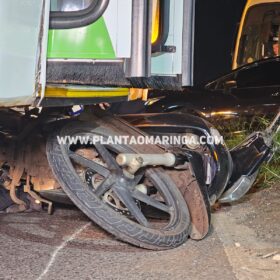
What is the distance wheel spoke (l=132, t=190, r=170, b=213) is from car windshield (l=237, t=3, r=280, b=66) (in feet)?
16.9

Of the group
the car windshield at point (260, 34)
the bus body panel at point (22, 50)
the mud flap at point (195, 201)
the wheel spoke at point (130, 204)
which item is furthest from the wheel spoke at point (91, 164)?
the car windshield at point (260, 34)

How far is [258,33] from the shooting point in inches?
321

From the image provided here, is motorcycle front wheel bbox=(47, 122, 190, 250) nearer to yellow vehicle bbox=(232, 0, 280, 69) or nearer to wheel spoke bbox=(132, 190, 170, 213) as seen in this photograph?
wheel spoke bbox=(132, 190, 170, 213)

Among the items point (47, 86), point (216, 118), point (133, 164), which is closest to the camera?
point (47, 86)

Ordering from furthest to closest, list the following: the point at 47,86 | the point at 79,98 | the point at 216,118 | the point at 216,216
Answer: the point at 216,118 → the point at 216,216 → the point at 79,98 → the point at 47,86

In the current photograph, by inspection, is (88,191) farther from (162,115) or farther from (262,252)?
(262,252)

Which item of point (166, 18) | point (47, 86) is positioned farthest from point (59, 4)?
point (166, 18)

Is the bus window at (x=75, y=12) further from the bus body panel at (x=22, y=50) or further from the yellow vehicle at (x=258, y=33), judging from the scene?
the yellow vehicle at (x=258, y=33)

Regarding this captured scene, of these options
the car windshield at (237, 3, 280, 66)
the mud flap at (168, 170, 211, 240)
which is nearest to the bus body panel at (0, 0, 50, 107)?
the mud flap at (168, 170, 211, 240)

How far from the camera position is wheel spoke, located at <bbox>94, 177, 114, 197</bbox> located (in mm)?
3029

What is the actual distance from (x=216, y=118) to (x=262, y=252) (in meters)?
3.14

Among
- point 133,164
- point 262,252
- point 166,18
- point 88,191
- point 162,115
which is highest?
point 166,18

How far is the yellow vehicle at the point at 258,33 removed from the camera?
783cm

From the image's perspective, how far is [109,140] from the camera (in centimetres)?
301
